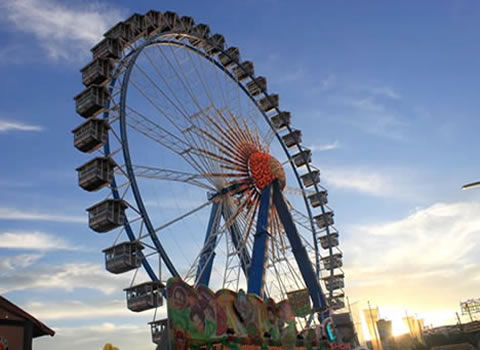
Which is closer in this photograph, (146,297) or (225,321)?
(225,321)

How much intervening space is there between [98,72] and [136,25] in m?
3.21

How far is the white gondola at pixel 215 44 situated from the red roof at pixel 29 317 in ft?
49.5

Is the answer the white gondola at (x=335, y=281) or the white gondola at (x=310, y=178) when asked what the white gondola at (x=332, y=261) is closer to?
the white gondola at (x=335, y=281)

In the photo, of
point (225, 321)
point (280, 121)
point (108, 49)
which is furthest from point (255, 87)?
point (225, 321)

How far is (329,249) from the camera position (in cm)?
2695

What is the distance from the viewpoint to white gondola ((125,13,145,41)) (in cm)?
1822

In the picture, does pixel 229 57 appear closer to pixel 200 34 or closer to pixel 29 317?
pixel 200 34

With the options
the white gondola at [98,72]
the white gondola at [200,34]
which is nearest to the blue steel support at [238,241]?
the white gondola at [98,72]

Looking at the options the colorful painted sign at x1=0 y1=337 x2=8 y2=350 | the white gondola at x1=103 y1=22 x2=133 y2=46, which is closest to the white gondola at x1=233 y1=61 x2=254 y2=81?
the white gondola at x1=103 y1=22 x2=133 y2=46

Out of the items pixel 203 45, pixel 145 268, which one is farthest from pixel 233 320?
pixel 203 45

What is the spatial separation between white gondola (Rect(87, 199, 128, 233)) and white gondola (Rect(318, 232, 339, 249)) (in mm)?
15263

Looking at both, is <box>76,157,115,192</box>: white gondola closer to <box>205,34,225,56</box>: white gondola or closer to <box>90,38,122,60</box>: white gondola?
<box>90,38,122,60</box>: white gondola

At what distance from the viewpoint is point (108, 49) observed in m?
17.0

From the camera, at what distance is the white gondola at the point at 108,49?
17000 mm
